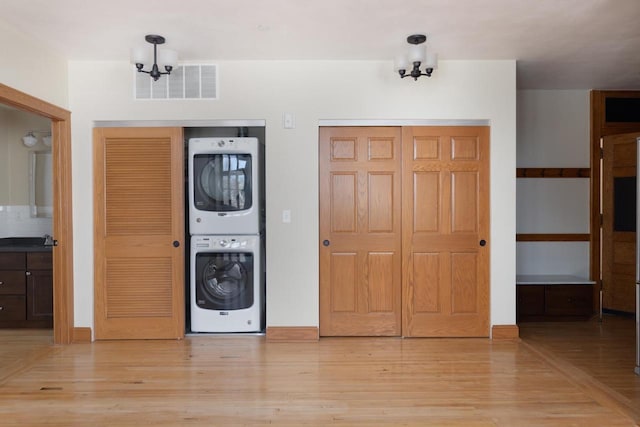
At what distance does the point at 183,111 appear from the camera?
4.10 meters

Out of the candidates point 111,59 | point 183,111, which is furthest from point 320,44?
point 111,59

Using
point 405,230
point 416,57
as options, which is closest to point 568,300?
point 405,230

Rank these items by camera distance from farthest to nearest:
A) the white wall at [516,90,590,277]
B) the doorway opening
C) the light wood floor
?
the white wall at [516,90,590,277] → the doorway opening → the light wood floor

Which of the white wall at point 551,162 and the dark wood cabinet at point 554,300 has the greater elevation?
the white wall at point 551,162

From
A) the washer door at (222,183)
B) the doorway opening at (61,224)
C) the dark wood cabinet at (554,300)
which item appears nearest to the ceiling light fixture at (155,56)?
the washer door at (222,183)

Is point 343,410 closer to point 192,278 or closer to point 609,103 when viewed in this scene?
point 192,278

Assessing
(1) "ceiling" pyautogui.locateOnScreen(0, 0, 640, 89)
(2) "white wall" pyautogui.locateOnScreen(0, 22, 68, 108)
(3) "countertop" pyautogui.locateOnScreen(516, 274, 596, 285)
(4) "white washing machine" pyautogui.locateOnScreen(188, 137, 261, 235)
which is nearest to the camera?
(1) "ceiling" pyautogui.locateOnScreen(0, 0, 640, 89)

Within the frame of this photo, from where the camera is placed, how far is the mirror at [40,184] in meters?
5.07

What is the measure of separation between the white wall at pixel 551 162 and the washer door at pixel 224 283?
3.01m

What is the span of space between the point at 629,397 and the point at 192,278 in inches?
132

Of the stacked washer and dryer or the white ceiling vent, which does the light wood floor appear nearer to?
the stacked washer and dryer

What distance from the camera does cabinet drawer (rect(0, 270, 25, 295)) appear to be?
443 cm

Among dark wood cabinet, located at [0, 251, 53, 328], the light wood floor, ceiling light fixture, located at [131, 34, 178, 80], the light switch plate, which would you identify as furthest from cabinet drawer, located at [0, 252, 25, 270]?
the light switch plate

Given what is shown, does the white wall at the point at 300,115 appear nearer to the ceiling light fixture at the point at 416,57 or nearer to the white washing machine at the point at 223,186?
the white washing machine at the point at 223,186
